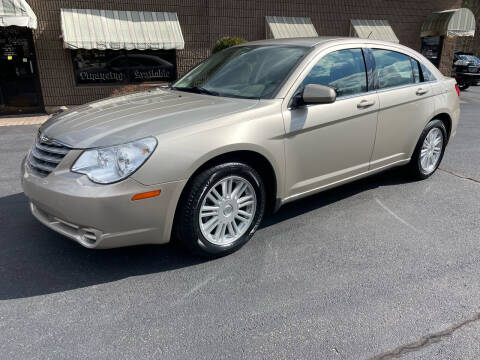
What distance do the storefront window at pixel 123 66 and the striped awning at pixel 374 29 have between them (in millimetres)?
6301

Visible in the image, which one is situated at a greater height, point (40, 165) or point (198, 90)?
point (198, 90)

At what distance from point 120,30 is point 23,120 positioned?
10.7 feet

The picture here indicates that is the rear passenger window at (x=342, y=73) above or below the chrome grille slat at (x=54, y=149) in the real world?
above

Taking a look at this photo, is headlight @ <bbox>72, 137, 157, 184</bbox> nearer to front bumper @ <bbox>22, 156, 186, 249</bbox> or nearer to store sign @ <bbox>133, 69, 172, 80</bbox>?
front bumper @ <bbox>22, 156, 186, 249</bbox>

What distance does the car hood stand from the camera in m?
2.74

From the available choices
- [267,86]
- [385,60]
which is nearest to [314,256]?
[267,86]

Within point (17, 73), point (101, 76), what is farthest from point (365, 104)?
point (17, 73)

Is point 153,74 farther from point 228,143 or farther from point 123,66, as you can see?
point 228,143

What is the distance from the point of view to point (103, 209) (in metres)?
2.54

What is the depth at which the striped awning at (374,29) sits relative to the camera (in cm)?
1330

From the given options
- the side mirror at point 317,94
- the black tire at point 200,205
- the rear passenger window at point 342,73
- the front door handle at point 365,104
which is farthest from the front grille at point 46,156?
the front door handle at point 365,104

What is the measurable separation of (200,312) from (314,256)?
1123 mm

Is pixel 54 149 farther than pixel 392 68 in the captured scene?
No

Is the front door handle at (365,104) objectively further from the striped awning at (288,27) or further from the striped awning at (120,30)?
the striped awning at (288,27)
